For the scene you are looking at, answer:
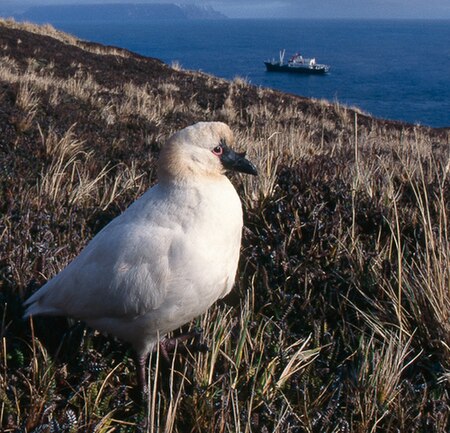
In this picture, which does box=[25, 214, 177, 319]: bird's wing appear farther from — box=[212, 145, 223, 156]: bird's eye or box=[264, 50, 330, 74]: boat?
box=[264, 50, 330, 74]: boat

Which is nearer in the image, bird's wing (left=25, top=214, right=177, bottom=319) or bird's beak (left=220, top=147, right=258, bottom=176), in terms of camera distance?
bird's wing (left=25, top=214, right=177, bottom=319)

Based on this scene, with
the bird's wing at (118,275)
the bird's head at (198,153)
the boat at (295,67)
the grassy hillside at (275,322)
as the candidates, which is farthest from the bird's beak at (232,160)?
the boat at (295,67)

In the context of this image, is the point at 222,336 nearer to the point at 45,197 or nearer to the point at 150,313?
the point at 150,313

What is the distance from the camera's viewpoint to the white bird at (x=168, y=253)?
222 centimetres

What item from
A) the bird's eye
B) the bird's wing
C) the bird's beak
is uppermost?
the bird's eye

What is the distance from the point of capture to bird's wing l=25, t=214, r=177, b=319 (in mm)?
2240

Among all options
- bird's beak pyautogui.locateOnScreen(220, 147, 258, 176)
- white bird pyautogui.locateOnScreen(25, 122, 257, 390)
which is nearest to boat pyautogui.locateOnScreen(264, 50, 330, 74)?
bird's beak pyautogui.locateOnScreen(220, 147, 258, 176)

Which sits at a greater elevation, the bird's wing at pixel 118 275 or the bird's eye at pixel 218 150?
the bird's eye at pixel 218 150

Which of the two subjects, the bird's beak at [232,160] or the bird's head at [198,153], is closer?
the bird's head at [198,153]

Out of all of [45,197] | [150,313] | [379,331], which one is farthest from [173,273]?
[45,197]

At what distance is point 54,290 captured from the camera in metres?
2.53

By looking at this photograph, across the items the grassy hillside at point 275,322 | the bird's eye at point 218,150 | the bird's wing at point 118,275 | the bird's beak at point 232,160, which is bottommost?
the grassy hillside at point 275,322

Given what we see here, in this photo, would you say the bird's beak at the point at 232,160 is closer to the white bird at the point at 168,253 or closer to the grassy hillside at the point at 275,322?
the white bird at the point at 168,253

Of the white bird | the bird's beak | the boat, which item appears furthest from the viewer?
the boat
